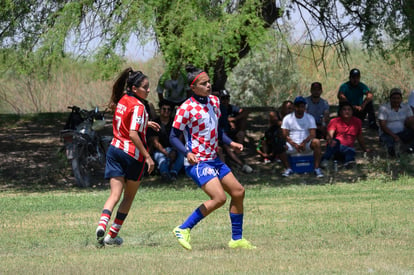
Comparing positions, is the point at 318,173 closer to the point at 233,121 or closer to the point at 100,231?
the point at 233,121

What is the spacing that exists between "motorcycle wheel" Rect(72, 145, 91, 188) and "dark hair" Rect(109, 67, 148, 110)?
7.55m

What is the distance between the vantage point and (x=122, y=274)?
24.8 ft

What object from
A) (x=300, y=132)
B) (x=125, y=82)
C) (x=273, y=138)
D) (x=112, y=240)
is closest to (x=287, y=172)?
(x=300, y=132)

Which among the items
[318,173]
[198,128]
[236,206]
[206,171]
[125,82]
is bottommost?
[318,173]

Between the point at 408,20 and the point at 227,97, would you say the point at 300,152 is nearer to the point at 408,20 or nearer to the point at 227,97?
the point at 227,97

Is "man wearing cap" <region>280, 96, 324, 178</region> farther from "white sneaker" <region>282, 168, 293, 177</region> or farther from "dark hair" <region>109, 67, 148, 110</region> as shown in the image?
"dark hair" <region>109, 67, 148, 110</region>

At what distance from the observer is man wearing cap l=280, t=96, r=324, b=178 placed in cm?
1748

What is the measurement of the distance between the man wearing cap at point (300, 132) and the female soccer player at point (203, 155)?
8.36m

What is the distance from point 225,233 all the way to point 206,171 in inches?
66.8

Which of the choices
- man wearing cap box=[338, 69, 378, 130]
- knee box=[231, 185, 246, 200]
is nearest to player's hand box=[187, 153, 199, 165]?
knee box=[231, 185, 246, 200]

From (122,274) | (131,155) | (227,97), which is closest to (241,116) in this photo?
(227,97)

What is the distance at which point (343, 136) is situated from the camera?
1783 cm

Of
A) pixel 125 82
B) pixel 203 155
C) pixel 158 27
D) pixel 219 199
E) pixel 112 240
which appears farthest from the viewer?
pixel 158 27

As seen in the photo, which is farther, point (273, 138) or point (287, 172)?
point (273, 138)
